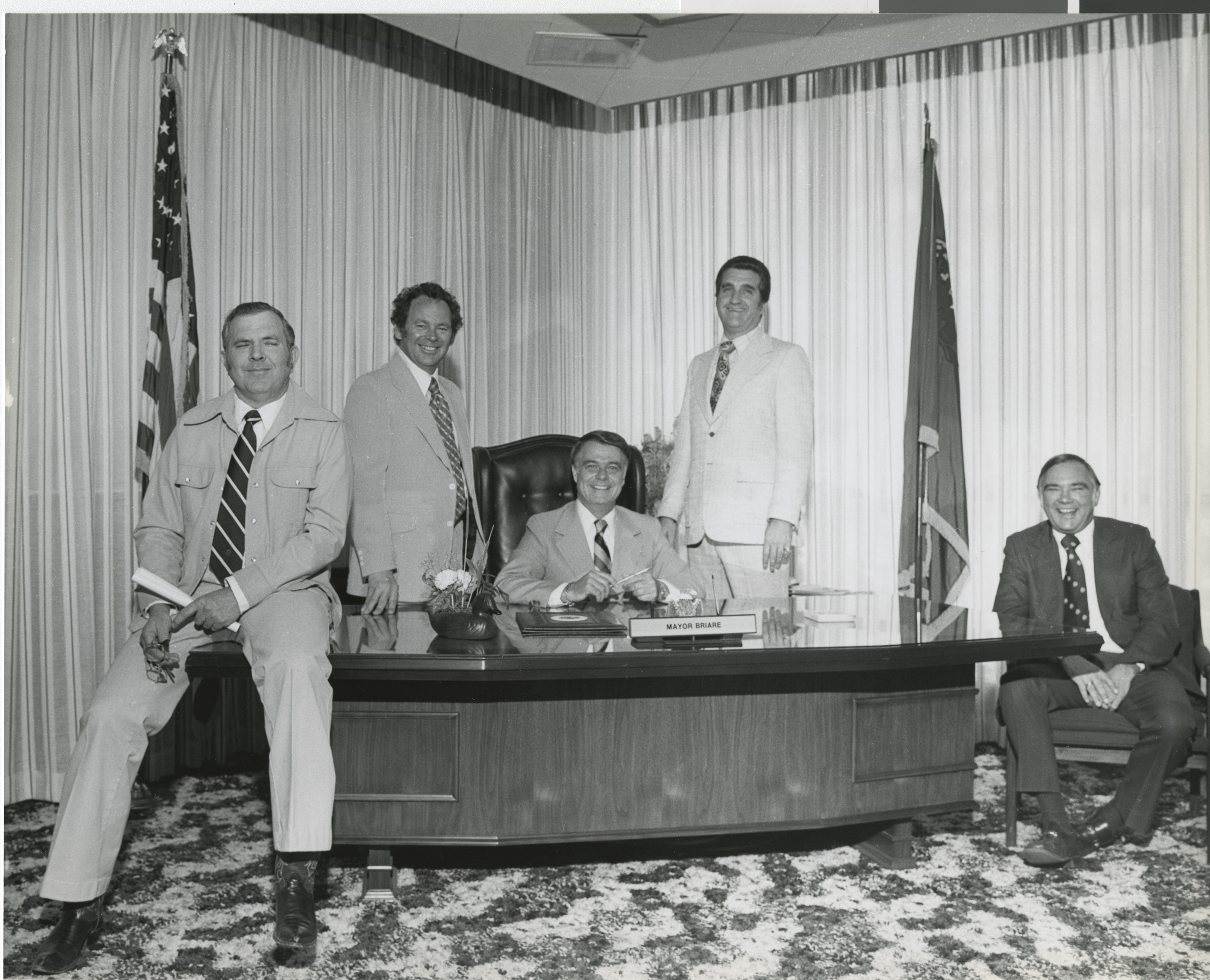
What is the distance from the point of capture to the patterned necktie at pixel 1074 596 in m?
3.06

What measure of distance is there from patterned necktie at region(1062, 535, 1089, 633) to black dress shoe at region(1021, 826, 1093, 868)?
0.60 metres

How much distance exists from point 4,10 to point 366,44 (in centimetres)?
148

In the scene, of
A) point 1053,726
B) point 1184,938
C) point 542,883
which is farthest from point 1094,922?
point 542,883

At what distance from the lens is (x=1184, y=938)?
233 cm

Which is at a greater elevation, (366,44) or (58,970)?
(366,44)

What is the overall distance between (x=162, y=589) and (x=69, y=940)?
722 mm

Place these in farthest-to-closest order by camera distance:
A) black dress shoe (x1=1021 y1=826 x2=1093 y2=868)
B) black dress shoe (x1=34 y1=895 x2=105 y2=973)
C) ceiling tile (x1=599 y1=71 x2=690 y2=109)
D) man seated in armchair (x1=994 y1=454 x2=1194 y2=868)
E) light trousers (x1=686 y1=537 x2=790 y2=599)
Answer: light trousers (x1=686 y1=537 x2=790 y2=599)
ceiling tile (x1=599 y1=71 x2=690 y2=109)
man seated in armchair (x1=994 y1=454 x2=1194 y2=868)
black dress shoe (x1=1021 y1=826 x2=1093 y2=868)
black dress shoe (x1=34 y1=895 x2=105 y2=973)

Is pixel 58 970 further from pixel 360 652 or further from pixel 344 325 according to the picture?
pixel 344 325

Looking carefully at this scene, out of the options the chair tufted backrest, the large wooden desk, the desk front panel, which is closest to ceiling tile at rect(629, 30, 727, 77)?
the chair tufted backrest

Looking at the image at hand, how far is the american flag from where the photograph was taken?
2.96m

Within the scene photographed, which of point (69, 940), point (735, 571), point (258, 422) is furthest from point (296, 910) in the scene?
point (735, 571)

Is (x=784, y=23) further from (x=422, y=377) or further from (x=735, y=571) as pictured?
(x=735, y=571)

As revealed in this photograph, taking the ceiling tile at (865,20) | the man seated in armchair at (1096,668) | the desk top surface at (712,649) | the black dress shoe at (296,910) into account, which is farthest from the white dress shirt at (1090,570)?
the black dress shoe at (296,910)

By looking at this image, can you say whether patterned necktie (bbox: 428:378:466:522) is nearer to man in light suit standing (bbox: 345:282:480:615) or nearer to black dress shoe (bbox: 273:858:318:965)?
man in light suit standing (bbox: 345:282:480:615)
